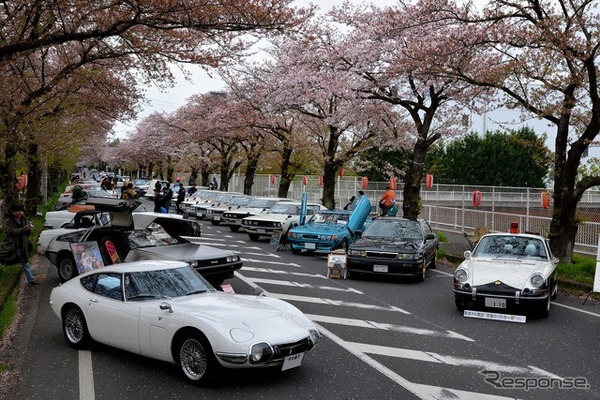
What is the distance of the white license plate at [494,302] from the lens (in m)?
9.60

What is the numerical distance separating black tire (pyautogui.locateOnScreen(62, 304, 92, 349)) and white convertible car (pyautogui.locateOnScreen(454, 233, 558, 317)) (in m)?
6.04

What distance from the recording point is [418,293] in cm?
1215

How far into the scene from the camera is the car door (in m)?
6.92

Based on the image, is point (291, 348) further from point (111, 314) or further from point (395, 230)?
point (395, 230)

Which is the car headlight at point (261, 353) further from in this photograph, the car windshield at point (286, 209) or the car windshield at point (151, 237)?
the car windshield at point (286, 209)

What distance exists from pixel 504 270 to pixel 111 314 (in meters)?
6.62

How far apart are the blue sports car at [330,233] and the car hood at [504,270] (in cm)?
641

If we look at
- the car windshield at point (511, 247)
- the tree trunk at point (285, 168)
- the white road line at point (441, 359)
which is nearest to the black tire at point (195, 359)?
the white road line at point (441, 359)

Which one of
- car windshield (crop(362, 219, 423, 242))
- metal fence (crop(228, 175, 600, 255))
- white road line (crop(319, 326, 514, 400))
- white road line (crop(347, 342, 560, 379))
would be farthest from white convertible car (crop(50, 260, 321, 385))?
metal fence (crop(228, 175, 600, 255))

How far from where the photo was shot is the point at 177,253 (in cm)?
1102

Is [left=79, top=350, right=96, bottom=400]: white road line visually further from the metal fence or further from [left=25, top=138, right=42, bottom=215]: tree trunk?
[left=25, top=138, right=42, bottom=215]: tree trunk

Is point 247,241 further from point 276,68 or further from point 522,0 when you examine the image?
point 522,0

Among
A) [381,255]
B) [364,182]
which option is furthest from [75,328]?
[364,182]

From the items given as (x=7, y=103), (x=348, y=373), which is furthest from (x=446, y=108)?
(x=348, y=373)
